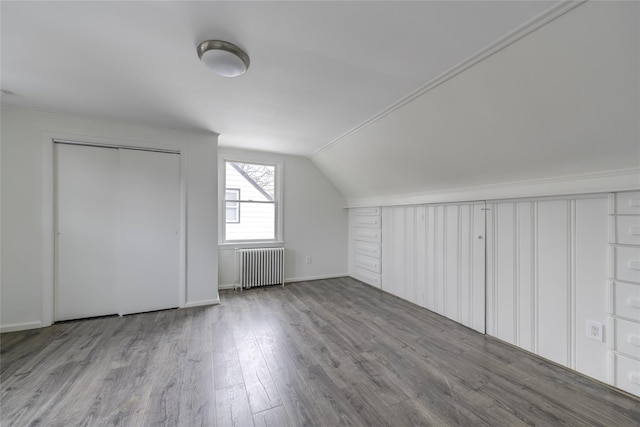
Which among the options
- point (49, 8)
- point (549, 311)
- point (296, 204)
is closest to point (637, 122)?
point (549, 311)

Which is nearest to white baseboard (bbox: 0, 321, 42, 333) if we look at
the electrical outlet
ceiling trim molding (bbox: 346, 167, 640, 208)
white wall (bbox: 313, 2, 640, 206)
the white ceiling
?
the white ceiling

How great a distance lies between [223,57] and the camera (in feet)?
5.52

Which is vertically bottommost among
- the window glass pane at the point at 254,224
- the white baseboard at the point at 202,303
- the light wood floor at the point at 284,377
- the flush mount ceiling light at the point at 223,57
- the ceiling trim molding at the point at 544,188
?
the light wood floor at the point at 284,377

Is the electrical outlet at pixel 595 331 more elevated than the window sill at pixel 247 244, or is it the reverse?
the window sill at pixel 247 244

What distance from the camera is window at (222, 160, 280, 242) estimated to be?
4.26 metres

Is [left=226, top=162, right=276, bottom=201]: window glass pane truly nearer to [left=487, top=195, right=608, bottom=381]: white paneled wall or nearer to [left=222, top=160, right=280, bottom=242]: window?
[left=222, top=160, right=280, bottom=242]: window

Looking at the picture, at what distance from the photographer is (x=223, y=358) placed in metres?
2.13

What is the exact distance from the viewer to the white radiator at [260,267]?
4.12 metres

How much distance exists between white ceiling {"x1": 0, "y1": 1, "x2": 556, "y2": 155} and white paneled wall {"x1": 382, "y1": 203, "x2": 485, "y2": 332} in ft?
5.43

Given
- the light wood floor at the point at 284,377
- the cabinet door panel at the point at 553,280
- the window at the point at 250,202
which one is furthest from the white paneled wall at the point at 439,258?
the window at the point at 250,202

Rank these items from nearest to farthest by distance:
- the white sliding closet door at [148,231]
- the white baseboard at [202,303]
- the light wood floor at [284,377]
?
1. the light wood floor at [284,377]
2. the white sliding closet door at [148,231]
3. the white baseboard at [202,303]

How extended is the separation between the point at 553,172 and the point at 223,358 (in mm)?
3271

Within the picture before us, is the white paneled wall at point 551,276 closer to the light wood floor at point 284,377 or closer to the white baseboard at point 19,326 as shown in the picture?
the light wood floor at point 284,377

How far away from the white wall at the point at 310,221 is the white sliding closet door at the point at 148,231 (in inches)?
54.6
